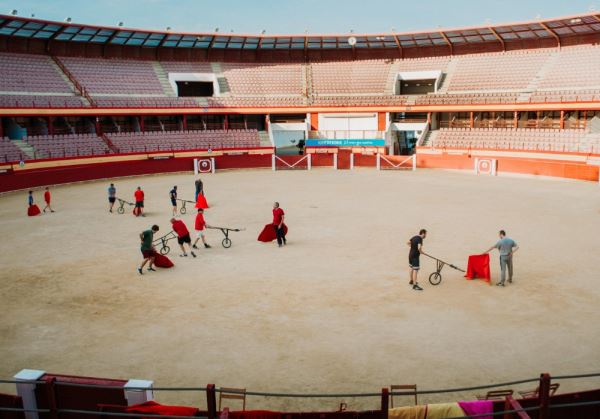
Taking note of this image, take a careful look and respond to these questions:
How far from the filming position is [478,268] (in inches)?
520

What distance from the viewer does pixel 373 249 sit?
53.3ft

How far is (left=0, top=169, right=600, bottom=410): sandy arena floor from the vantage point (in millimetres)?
8703

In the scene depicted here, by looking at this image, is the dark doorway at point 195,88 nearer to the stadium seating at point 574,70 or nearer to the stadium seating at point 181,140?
the stadium seating at point 181,140

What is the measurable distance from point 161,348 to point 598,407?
738 centimetres

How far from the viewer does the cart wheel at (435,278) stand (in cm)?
1294

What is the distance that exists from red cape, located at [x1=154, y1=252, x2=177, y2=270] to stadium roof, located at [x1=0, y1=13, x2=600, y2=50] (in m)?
34.7

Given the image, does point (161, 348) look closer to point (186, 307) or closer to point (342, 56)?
point (186, 307)

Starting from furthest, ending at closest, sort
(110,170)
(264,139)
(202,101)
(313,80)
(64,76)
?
(313,80) → (264,139) → (202,101) → (64,76) → (110,170)

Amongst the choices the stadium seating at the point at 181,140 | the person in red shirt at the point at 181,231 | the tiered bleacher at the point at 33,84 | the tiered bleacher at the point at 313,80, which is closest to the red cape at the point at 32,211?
the person in red shirt at the point at 181,231

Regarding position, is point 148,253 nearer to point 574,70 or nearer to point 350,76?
point 574,70

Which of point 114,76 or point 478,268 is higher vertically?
point 114,76

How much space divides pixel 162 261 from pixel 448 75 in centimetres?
4310

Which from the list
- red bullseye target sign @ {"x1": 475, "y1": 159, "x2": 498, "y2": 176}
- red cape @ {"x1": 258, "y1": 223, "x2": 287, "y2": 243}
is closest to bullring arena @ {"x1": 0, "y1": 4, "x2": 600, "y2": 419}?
red bullseye target sign @ {"x1": 475, "y1": 159, "x2": 498, "y2": 176}

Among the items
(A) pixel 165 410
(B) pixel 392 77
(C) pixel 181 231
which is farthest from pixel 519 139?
(A) pixel 165 410
